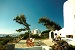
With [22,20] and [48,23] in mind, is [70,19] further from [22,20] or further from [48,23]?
[48,23]

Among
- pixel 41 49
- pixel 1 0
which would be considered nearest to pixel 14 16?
pixel 1 0

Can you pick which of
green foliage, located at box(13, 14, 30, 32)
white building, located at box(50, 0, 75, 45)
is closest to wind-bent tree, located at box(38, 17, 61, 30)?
green foliage, located at box(13, 14, 30, 32)

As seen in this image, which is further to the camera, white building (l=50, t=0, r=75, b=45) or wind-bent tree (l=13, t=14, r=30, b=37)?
wind-bent tree (l=13, t=14, r=30, b=37)

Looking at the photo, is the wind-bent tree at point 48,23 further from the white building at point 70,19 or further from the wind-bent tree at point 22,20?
the white building at point 70,19

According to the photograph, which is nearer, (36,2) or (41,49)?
(41,49)

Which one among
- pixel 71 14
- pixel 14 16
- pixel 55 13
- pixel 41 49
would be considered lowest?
pixel 41 49

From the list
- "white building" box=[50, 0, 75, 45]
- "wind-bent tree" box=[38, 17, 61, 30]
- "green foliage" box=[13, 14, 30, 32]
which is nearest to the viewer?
"white building" box=[50, 0, 75, 45]

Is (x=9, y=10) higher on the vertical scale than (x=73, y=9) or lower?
higher

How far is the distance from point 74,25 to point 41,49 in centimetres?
1062

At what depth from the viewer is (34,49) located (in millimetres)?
11914

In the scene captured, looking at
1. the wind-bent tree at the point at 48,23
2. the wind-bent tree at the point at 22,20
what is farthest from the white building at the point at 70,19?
the wind-bent tree at the point at 48,23

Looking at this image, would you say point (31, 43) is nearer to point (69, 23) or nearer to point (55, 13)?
point (69, 23)

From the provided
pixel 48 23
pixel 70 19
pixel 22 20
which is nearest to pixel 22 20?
pixel 22 20

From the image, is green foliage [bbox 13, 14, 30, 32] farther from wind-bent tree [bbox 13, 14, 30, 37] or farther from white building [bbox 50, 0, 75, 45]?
white building [bbox 50, 0, 75, 45]
